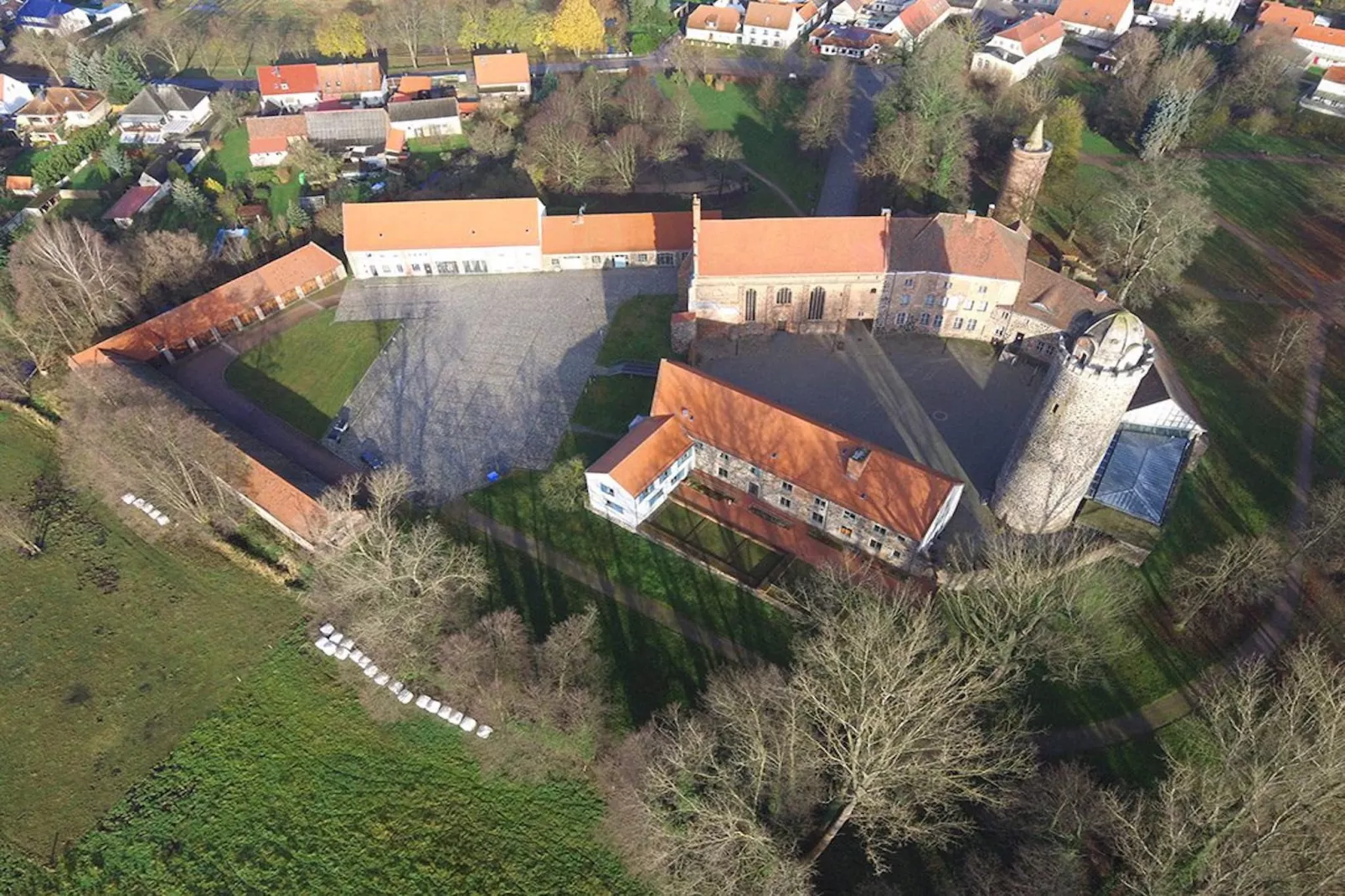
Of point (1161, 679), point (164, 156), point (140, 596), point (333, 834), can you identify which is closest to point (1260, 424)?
point (1161, 679)

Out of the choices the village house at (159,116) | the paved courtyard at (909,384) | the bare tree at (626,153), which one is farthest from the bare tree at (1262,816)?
the village house at (159,116)

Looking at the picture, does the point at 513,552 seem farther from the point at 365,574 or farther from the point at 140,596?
the point at 140,596

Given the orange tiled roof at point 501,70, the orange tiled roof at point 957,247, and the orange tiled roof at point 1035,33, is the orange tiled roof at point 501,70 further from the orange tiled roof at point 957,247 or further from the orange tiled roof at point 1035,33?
the orange tiled roof at point 957,247

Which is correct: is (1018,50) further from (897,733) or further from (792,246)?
(897,733)

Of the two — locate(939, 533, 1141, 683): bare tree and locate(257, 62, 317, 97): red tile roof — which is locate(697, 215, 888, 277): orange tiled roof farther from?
locate(257, 62, 317, 97): red tile roof

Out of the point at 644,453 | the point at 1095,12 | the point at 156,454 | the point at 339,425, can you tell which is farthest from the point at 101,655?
the point at 1095,12

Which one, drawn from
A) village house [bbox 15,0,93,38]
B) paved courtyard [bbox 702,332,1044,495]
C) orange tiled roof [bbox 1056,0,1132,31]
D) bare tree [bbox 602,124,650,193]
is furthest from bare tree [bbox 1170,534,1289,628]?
village house [bbox 15,0,93,38]
